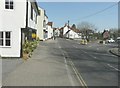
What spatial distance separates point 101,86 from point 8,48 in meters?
13.7

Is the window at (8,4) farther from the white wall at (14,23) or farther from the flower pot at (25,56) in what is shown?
the flower pot at (25,56)

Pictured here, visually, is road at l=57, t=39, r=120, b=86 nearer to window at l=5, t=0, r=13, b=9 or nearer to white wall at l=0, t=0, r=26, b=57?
white wall at l=0, t=0, r=26, b=57

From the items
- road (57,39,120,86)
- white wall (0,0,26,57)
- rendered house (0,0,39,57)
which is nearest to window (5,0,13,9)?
rendered house (0,0,39,57)

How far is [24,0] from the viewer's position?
2514 cm

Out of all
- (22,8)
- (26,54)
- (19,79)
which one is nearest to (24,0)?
(22,8)

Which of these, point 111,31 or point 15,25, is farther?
point 111,31

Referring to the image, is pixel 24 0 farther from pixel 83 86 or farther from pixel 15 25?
pixel 83 86

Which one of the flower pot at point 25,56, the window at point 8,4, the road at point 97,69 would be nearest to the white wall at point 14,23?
the window at point 8,4

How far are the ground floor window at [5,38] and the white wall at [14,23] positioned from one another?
0.30m

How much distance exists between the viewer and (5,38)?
81.3ft

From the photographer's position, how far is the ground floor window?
24.7 meters

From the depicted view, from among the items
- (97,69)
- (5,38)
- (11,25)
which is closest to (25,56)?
(5,38)

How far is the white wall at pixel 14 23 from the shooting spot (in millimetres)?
24688

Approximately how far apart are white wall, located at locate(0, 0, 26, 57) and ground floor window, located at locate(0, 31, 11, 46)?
300mm
